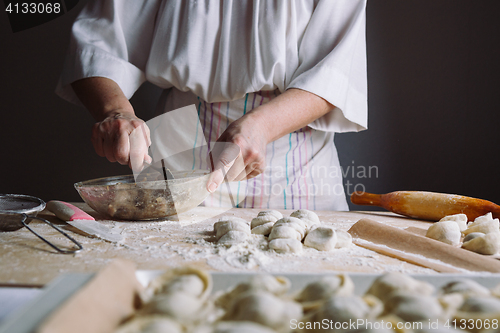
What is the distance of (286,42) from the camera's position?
1.19 m

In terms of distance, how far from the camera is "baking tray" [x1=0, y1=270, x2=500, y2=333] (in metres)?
0.23

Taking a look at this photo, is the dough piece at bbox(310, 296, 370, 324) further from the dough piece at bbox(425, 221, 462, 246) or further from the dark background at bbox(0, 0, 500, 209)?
the dark background at bbox(0, 0, 500, 209)

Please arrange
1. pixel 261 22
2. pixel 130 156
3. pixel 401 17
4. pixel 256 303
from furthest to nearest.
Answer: pixel 401 17 < pixel 261 22 < pixel 130 156 < pixel 256 303

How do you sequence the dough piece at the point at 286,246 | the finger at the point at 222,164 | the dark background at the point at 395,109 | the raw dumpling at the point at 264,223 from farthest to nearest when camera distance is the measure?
the dark background at the point at 395,109 → the finger at the point at 222,164 → the raw dumpling at the point at 264,223 → the dough piece at the point at 286,246

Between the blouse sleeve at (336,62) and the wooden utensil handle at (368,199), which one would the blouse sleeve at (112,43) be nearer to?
the blouse sleeve at (336,62)

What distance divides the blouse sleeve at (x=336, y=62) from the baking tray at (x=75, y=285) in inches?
31.5

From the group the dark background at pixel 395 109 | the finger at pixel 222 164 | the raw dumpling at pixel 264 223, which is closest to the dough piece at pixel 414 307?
the raw dumpling at pixel 264 223

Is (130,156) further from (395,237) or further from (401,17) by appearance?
(401,17)

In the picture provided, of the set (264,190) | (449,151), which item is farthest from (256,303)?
(449,151)

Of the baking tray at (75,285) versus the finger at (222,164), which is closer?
the baking tray at (75,285)

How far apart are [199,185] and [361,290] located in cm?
60

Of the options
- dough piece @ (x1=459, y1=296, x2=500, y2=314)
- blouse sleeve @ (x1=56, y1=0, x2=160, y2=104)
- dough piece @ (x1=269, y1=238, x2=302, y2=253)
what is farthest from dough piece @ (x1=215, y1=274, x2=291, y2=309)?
blouse sleeve @ (x1=56, y1=0, x2=160, y2=104)

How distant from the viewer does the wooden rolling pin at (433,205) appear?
0.94 metres

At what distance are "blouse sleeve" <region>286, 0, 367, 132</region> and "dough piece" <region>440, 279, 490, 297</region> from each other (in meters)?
0.81
